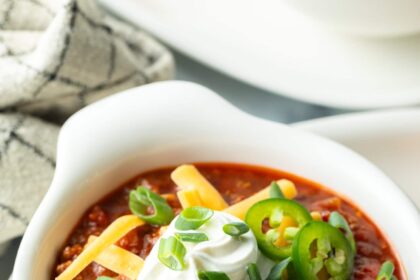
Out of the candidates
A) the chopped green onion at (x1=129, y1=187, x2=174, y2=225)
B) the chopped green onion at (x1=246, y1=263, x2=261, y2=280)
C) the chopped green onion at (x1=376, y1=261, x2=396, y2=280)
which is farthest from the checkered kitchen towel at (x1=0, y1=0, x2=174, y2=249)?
the chopped green onion at (x1=376, y1=261, x2=396, y2=280)

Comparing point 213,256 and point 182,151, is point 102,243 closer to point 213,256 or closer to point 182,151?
point 213,256

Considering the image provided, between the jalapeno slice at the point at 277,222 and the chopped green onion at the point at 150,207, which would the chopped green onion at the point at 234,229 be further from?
the chopped green onion at the point at 150,207

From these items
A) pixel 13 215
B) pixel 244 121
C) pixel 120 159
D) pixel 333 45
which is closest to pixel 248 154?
pixel 244 121

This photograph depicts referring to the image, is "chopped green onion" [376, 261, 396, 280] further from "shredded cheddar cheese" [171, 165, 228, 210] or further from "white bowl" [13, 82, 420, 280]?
"shredded cheddar cheese" [171, 165, 228, 210]

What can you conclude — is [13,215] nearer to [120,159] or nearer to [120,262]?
[120,159]

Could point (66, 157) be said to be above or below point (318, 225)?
below
